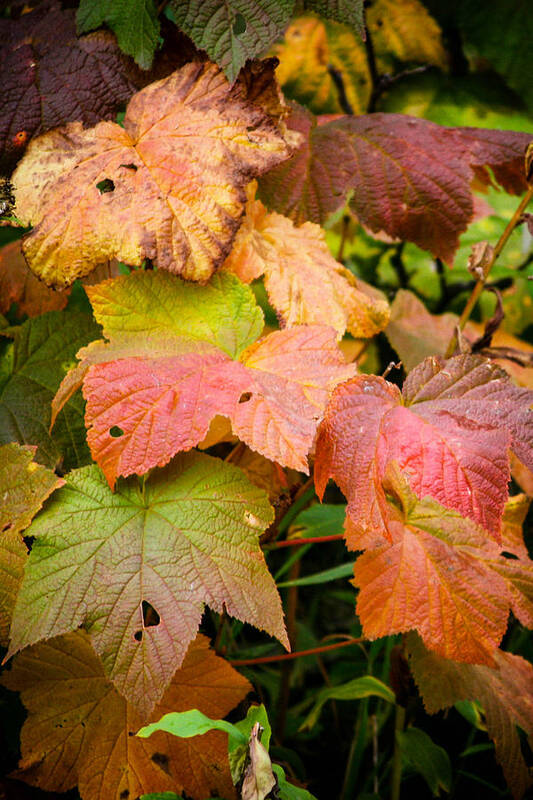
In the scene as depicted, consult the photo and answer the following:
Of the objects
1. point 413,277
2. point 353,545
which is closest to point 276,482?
point 353,545

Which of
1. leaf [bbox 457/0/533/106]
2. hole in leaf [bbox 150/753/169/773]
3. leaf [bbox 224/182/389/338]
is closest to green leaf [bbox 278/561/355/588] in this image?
hole in leaf [bbox 150/753/169/773]

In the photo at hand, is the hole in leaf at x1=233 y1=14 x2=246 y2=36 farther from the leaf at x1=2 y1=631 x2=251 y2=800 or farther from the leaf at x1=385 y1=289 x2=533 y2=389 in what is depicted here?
the leaf at x1=2 y1=631 x2=251 y2=800

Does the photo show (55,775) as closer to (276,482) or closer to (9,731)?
(9,731)

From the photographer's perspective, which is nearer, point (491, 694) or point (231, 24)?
point (231, 24)

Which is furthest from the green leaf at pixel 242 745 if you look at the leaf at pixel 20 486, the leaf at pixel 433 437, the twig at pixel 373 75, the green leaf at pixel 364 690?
the twig at pixel 373 75

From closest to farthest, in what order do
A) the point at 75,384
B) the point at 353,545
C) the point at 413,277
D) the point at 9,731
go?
the point at 75,384 → the point at 353,545 → the point at 9,731 → the point at 413,277

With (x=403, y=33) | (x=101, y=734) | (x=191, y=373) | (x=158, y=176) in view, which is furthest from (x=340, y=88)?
(x=101, y=734)

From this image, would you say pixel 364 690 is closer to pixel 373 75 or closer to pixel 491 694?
pixel 491 694
